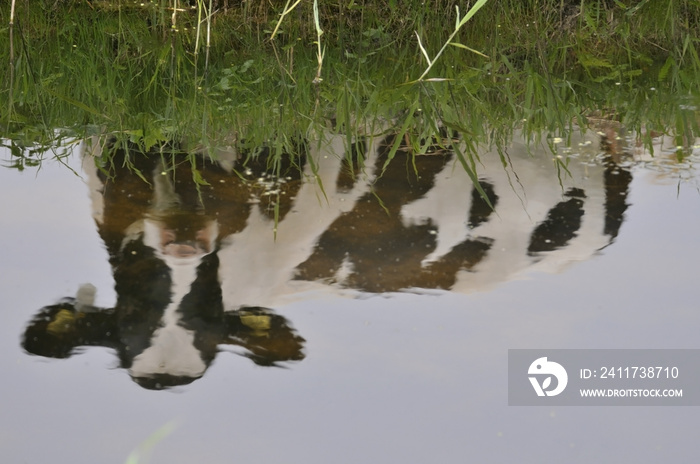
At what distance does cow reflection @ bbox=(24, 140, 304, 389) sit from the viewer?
1142mm

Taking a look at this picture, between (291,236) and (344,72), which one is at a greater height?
(344,72)

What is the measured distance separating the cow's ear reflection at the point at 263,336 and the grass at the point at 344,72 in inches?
21.3

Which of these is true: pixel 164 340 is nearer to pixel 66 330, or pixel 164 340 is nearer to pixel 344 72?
pixel 66 330

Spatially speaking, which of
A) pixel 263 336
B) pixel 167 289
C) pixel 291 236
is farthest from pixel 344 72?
pixel 263 336

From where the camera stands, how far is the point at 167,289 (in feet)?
4.28

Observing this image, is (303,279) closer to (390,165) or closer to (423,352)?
(423,352)

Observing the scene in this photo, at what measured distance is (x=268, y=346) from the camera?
115cm

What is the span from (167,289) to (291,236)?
9.7 inches

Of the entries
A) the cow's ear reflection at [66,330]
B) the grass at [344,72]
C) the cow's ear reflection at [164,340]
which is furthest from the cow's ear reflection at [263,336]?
the grass at [344,72]

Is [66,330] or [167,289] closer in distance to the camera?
[66,330]

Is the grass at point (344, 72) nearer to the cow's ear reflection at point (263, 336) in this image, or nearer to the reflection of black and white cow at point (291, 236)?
the reflection of black and white cow at point (291, 236)

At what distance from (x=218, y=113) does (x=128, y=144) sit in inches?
8.3

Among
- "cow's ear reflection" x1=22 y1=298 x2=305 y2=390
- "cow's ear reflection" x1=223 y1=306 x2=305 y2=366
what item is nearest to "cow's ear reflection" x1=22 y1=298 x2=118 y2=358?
"cow's ear reflection" x1=22 y1=298 x2=305 y2=390

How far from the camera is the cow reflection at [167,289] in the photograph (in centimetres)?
114
